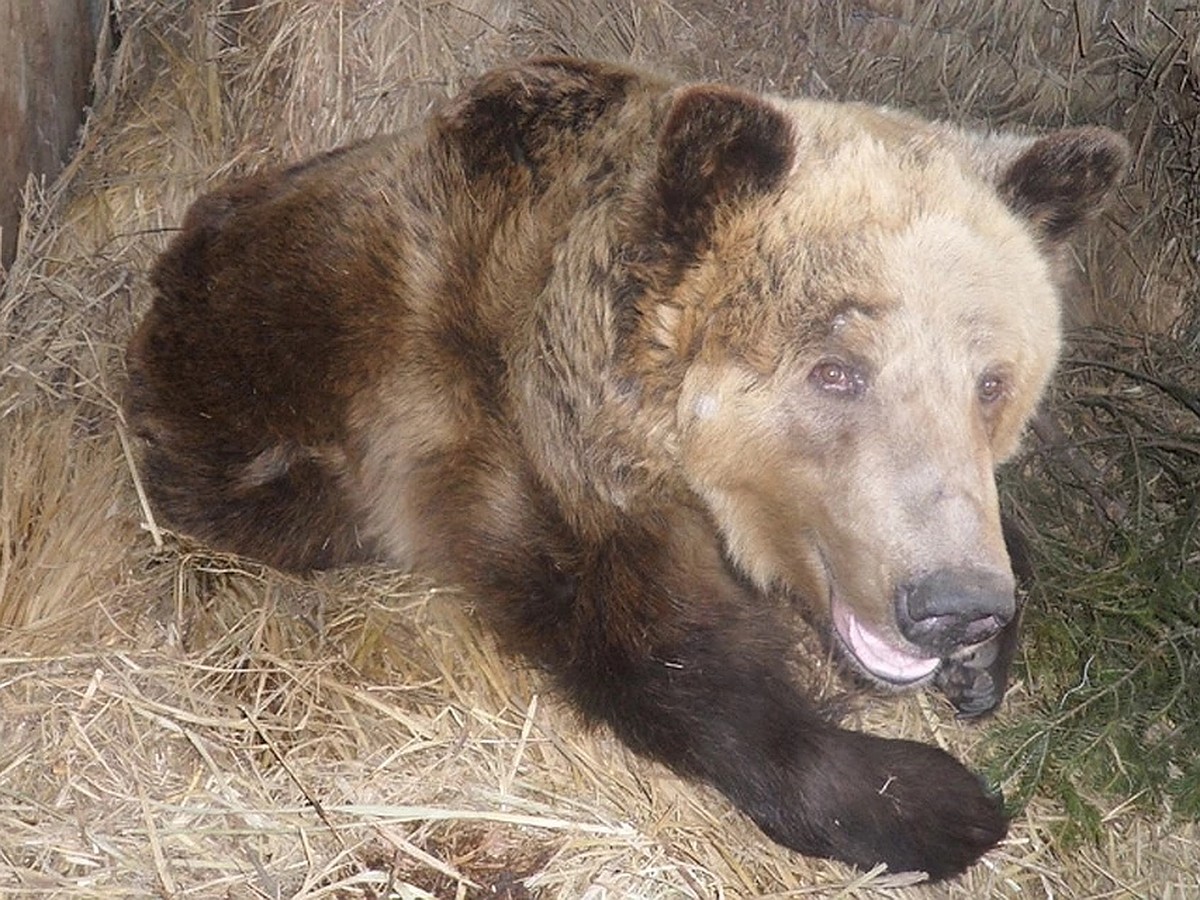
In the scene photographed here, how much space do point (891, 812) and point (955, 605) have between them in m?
0.93

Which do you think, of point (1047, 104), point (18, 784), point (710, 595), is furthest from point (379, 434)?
point (1047, 104)

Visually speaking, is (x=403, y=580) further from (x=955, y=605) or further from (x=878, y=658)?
(x=955, y=605)

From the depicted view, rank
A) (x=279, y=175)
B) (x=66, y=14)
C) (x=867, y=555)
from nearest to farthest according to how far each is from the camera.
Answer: (x=867, y=555) < (x=279, y=175) < (x=66, y=14)

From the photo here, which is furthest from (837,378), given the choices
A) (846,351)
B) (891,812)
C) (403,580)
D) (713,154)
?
(403,580)

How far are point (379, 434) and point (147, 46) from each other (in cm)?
268

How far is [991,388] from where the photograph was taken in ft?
12.0

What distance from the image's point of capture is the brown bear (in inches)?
138

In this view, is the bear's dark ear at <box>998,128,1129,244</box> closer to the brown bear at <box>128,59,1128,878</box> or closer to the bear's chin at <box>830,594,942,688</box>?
the brown bear at <box>128,59,1128,878</box>

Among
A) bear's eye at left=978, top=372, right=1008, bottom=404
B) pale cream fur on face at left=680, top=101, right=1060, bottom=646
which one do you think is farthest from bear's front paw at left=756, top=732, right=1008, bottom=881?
bear's eye at left=978, top=372, right=1008, bottom=404

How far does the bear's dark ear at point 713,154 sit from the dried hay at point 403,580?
1405 millimetres

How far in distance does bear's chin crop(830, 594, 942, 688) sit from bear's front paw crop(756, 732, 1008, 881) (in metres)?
0.37

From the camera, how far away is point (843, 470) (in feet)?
11.4

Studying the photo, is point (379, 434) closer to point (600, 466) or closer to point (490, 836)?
point (600, 466)

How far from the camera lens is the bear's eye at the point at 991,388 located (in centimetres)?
362
